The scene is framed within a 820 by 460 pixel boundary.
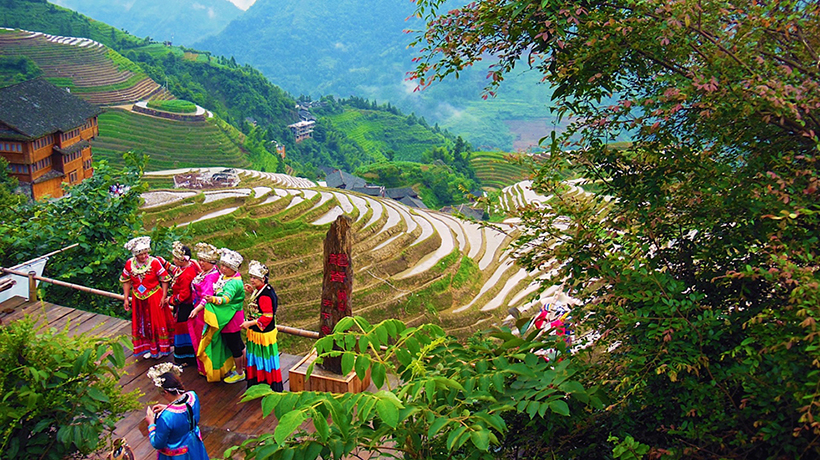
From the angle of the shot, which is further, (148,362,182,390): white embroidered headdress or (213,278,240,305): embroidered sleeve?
(213,278,240,305): embroidered sleeve

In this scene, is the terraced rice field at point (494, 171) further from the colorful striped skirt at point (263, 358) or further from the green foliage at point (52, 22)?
the colorful striped skirt at point (263, 358)

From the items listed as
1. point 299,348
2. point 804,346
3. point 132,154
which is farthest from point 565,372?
point 299,348

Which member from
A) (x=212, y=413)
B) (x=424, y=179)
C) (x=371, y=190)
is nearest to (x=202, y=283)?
(x=212, y=413)

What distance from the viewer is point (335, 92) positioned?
591 feet

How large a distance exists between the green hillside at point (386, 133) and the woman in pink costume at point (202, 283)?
7719 centimetres

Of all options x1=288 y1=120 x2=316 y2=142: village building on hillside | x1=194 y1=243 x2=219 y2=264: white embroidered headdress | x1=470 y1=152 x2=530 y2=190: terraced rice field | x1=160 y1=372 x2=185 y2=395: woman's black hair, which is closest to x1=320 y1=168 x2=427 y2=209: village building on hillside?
x1=470 y1=152 x2=530 y2=190: terraced rice field

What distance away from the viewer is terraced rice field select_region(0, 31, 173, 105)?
57688mm

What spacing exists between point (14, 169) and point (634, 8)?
37.2 m

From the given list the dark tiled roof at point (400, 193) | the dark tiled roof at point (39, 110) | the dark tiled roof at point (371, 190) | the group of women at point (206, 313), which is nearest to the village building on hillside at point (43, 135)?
the dark tiled roof at point (39, 110)

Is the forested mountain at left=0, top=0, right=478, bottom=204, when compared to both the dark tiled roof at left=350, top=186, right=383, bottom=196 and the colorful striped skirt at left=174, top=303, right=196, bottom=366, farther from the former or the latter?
the colorful striped skirt at left=174, top=303, right=196, bottom=366

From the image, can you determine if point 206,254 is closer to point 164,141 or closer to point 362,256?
point 362,256

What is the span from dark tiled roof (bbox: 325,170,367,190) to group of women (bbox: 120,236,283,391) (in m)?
47.7

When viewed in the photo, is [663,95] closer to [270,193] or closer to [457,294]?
[457,294]

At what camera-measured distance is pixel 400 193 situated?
171 feet
